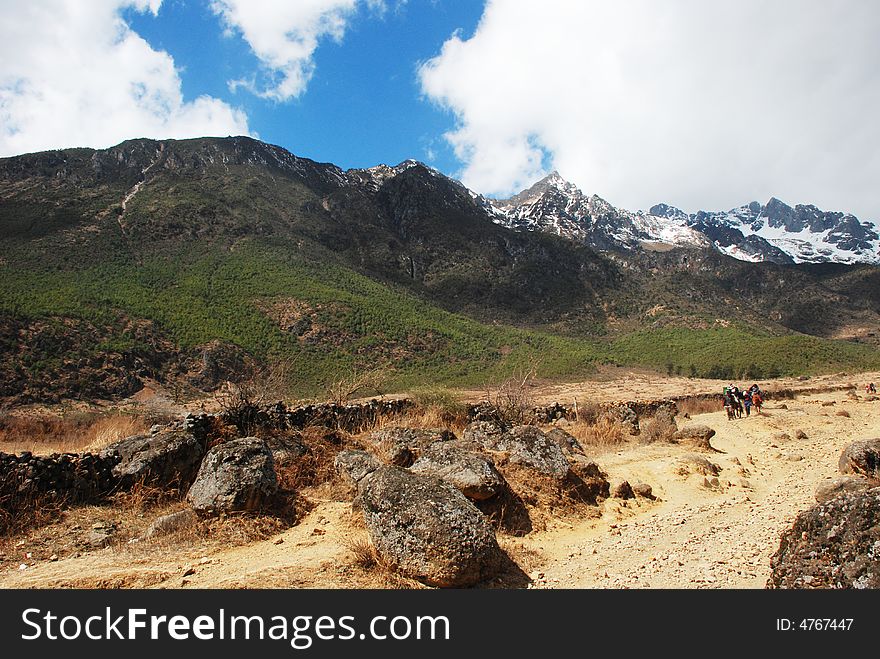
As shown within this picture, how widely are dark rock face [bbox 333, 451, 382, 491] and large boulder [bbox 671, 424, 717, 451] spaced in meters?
8.75

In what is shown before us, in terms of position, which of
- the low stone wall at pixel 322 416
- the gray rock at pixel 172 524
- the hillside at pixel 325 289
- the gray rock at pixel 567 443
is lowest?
the gray rock at pixel 172 524

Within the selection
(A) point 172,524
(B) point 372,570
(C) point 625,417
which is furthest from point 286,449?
(C) point 625,417

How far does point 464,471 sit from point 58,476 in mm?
5600

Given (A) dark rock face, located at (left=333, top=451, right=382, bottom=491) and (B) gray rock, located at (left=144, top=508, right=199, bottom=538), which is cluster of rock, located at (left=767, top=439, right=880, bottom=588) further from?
(B) gray rock, located at (left=144, top=508, right=199, bottom=538)

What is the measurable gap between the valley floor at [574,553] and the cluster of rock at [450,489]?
0.95ft

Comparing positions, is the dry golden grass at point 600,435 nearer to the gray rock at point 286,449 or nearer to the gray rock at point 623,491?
the gray rock at point 623,491

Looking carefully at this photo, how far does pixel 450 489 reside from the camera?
200 inches

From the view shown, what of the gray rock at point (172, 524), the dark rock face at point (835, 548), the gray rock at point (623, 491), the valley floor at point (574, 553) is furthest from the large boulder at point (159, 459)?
the dark rock face at point (835, 548)

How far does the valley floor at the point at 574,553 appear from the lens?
4457 millimetres

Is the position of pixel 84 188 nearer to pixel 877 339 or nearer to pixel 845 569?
pixel 845 569

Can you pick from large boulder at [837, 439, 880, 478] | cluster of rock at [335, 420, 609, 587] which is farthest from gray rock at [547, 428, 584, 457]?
large boulder at [837, 439, 880, 478]

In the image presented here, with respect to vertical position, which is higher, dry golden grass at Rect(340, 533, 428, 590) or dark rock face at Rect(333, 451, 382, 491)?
dark rock face at Rect(333, 451, 382, 491)

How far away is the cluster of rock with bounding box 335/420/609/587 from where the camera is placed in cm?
449

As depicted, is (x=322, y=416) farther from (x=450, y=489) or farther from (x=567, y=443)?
(x=450, y=489)
